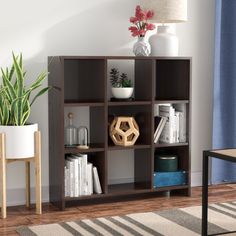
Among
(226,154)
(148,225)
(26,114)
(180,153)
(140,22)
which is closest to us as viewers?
(226,154)

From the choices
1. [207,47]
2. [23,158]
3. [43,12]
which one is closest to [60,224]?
[23,158]

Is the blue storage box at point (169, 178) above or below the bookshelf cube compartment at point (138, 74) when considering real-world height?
below

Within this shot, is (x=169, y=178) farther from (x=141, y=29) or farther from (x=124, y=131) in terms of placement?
(x=141, y=29)

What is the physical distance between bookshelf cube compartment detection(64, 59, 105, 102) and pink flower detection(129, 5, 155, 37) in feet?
1.14

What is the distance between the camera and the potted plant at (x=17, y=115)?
3.23m

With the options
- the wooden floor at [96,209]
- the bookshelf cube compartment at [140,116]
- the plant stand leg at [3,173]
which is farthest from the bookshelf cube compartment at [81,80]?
the wooden floor at [96,209]

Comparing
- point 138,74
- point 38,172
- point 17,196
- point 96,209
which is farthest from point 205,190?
point 17,196

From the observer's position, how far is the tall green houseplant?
3.24 metres

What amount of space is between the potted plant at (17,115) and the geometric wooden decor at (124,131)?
0.54 m

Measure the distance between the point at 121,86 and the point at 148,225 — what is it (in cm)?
100

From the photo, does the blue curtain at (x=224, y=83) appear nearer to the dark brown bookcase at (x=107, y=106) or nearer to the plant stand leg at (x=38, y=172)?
the dark brown bookcase at (x=107, y=106)

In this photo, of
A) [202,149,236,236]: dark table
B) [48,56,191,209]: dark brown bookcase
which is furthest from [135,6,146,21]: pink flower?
[202,149,236,236]: dark table

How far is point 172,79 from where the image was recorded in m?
3.88

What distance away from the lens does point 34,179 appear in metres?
3.64
